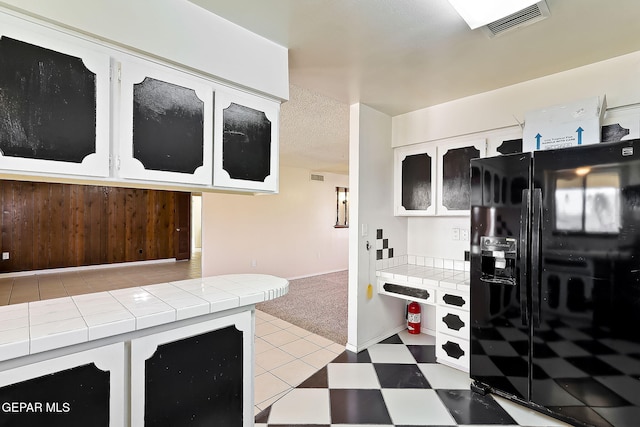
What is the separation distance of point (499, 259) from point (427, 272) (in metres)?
0.91

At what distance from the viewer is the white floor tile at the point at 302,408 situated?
1.96 meters

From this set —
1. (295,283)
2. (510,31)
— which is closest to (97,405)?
(510,31)

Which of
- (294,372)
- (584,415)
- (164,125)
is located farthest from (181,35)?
(584,415)

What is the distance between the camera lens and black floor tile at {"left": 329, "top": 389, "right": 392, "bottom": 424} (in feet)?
6.41

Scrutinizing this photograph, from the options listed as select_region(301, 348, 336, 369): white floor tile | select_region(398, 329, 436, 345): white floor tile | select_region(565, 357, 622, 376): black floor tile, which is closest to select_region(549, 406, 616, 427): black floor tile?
select_region(565, 357, 622, 376): black floor tile

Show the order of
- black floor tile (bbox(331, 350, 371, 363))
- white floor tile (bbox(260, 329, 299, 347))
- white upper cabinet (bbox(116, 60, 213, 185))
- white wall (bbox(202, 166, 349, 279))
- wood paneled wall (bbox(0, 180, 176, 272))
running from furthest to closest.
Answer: wood paneled wall (bbox(0, 180, 176, 272)), white wall (bbox(202, 166, 349, 279)), white floor tile (bbox(260, 329, 299, 347)), black floor tile (bbox(331, 350, 371, 363)), white upper cabinet (bbox(116, 60, 213, 185))

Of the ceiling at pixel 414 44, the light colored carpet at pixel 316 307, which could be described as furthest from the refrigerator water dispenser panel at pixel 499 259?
the light colored carpet at pixel 316 307

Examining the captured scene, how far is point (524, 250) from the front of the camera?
1.96 m

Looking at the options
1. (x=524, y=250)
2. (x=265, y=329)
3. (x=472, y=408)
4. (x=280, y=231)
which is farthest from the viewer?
(x=280, y=231)

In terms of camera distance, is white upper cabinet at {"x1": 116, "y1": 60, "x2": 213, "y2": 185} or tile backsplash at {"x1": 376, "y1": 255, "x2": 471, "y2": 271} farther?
tile backsplash at {"x1": 376, "y1": 255, "x2": 471, "y2": 271}

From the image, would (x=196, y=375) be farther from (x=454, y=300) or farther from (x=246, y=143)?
(x=454, y=300)

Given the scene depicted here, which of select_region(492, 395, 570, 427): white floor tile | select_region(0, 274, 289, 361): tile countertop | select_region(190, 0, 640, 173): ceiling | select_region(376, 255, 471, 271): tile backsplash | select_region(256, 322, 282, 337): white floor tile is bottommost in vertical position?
select_region(256, 322, 282, 337): white floor tile

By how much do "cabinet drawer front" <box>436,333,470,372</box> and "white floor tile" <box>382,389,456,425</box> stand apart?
1.38 feet

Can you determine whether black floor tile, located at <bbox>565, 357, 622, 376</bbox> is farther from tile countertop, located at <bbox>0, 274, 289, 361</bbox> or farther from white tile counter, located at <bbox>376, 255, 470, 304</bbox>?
tile countertop, located at <bbox>0, 274, 289, 361</bbox>
